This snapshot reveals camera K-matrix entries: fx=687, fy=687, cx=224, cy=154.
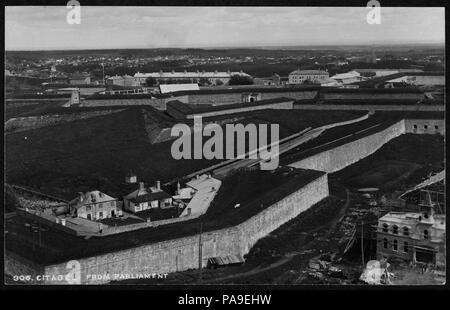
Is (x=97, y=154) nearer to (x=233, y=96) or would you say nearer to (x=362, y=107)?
(x=233, y=96)

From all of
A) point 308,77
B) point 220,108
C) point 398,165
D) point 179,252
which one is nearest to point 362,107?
point 220,108

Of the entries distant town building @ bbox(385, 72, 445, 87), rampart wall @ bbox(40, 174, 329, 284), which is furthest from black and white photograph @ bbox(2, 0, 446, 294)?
distant town building @ bbox(385, 72, 445, 87)

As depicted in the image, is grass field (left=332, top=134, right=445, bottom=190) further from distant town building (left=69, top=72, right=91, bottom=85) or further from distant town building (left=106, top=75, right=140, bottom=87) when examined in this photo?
distant town building (left=69, top=72, right=91, bottom=85)

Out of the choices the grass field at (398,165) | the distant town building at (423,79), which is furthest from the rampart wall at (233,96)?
the grass field at (398,165)

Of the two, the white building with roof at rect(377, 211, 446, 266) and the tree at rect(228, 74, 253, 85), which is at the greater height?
the tree at rect(228, 74, 253, 85)
